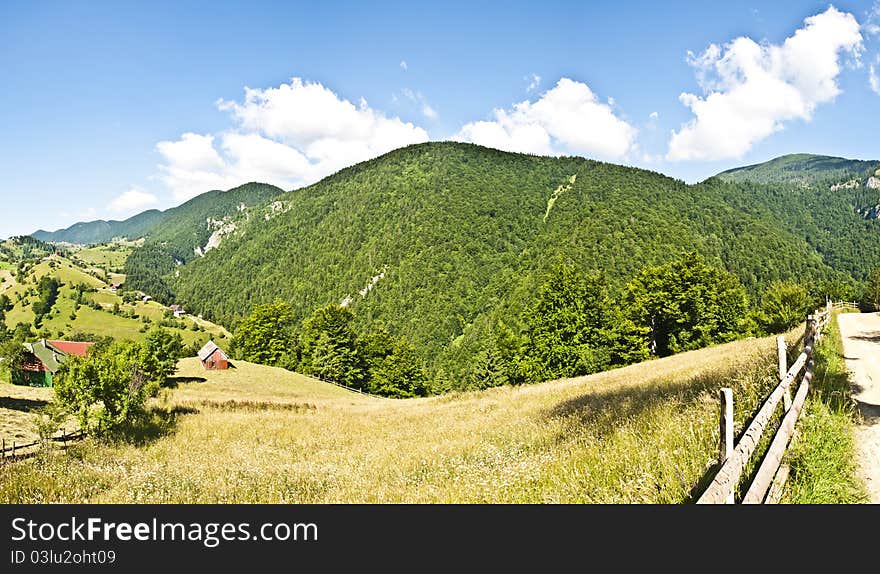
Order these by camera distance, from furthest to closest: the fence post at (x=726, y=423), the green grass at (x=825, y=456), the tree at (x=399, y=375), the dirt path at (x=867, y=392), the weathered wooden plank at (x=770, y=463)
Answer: the tree at (x=399, y=375) → the dirt path at (x=867, y=392) → the green grass at (x=825, y=456) → the fence post at (x=726, y=423) → the weathered wooden plank at (x=770, y=463)

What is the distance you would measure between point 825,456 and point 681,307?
49699 mm

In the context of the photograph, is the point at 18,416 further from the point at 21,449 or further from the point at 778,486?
the point at 778,486

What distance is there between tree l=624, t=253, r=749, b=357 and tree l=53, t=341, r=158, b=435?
1925 inches

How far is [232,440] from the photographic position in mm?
18312

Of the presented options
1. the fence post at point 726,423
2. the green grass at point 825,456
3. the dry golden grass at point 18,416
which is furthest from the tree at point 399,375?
the fence post at point 726,423

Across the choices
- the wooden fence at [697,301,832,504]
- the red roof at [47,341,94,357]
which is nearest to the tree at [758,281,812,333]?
the wooden fence at [697,301,832,504]

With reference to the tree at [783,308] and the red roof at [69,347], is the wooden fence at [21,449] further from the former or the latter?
the red roof at [69,347]

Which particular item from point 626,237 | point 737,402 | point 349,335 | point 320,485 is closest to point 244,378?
point 349,335

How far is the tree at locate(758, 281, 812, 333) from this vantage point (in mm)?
66375

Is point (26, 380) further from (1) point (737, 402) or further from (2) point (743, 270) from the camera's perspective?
(2) point (743, 270)

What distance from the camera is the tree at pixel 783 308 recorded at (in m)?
66.4

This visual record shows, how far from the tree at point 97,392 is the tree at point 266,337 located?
244ft
